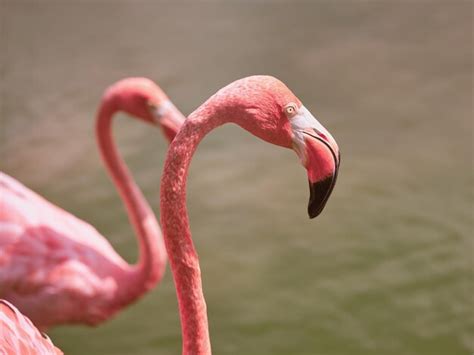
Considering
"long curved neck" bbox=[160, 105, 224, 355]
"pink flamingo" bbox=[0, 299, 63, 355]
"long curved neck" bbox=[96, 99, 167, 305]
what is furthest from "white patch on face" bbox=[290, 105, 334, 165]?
"long curved neck" bbox=[96, 99, 167, 305]

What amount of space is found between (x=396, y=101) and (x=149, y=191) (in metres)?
2.09

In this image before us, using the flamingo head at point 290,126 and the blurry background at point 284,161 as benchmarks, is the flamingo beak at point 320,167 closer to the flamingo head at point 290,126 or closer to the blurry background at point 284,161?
the flamingo head at point 290,126

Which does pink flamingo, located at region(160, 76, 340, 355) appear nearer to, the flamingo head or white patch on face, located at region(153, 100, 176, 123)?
the flamingo head

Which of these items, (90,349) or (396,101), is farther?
(396,101)

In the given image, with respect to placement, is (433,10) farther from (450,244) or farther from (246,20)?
(450,244)

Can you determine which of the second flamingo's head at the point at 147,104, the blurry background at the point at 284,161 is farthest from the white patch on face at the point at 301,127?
the blurry background at the point at 284,161

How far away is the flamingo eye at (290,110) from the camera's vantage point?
6.52 feet

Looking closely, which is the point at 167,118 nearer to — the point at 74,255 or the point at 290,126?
the point at 74,255

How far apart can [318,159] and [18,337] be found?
1062 mm

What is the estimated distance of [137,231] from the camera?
379cm

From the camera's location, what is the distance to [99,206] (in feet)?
17.1

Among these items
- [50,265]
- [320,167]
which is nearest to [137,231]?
[50,265]

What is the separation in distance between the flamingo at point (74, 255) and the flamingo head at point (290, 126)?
1.52 meters

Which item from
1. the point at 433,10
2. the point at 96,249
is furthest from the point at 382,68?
the point at 96,249
